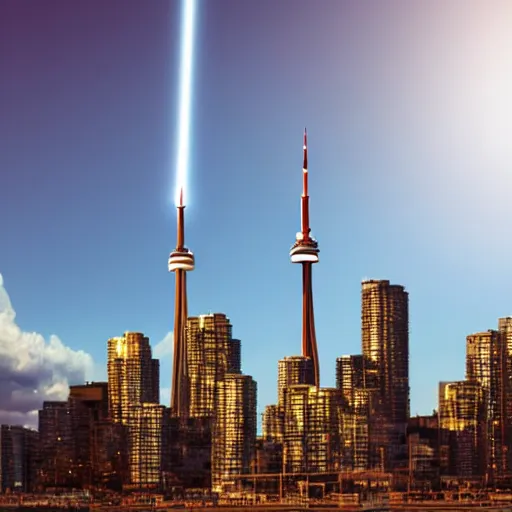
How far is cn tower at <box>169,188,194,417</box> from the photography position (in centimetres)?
17346

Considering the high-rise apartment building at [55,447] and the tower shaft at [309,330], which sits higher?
the tower shaft at [309,330]

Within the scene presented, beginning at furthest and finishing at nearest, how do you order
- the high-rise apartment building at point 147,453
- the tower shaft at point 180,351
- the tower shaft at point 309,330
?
the tower shaft at point 180,351, the tower shaft at point 309,330, the high-rise apartment building at point 147,453

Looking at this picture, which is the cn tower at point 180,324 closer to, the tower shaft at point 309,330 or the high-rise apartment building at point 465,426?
the tower shaft at point 309,330

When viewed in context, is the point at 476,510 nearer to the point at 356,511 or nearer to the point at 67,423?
the point at 356,511

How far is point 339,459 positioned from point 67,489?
112ft

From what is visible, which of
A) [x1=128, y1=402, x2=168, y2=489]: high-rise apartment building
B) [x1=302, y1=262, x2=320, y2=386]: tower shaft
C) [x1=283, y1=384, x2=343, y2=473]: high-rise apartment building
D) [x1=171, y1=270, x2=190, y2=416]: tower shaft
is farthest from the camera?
[x1=171, y1=270, x2=190, y2=416]: tower shaft

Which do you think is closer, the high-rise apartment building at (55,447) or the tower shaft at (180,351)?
the high-rise apartment building at (55,447)

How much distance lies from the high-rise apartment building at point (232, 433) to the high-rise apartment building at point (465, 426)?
951 inches

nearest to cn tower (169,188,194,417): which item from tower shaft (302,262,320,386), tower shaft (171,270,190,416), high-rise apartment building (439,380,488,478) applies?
tower shaft (171,270,190,416)

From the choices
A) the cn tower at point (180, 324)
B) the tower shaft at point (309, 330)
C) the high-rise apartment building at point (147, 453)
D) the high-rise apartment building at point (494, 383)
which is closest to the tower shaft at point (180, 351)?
the cn tower at point (180, 324)

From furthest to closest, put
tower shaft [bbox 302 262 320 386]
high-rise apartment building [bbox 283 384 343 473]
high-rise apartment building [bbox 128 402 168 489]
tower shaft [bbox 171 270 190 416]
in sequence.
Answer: tower shaft [bbox 171 270 190 416]
tower shaft [bbox 302 262 320 386]
high-rise apartment building [bbox 283 384 343 473]
high-rise apartment building [bbox 128 402 168 489]

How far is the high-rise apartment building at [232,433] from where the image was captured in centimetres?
14488

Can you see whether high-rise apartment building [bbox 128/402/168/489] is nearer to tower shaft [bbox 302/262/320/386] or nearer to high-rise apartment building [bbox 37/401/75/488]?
high-rise apartment building [bbox 37/401/75/488]

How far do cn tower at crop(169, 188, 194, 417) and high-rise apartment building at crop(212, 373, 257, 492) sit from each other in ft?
52.9
